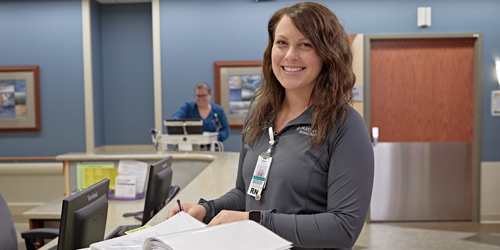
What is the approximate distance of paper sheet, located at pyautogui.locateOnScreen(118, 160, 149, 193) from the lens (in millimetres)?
3139

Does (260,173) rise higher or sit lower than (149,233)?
higher

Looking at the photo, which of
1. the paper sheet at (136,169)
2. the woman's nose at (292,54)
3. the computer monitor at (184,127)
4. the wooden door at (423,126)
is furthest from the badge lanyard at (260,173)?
the wooden door at (423,126)

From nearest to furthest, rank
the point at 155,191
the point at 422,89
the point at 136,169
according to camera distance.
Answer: the point at 155,191 < the point at 136,169 < the point at 422,89

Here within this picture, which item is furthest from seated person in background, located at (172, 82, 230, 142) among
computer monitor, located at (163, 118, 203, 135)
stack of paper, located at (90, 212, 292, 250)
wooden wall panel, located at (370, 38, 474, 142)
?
stack of paper, located at (90, 212, 292, 250)

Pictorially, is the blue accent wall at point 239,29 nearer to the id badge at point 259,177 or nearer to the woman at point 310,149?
the woman at point 310,149

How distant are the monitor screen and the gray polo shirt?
0.92m

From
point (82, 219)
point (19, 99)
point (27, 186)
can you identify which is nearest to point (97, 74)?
point (19, 99)

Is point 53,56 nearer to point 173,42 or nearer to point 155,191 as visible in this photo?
point 173,42

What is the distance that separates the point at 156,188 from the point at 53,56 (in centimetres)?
385

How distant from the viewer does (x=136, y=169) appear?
315 centimetres

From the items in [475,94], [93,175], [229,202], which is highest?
[475,94]

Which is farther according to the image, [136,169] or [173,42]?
[173,42]

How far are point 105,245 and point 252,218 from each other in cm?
37

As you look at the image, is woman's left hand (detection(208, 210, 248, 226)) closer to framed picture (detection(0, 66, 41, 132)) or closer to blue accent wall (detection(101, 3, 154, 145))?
blue accent wall (detection(101, 3, 154, 145))
